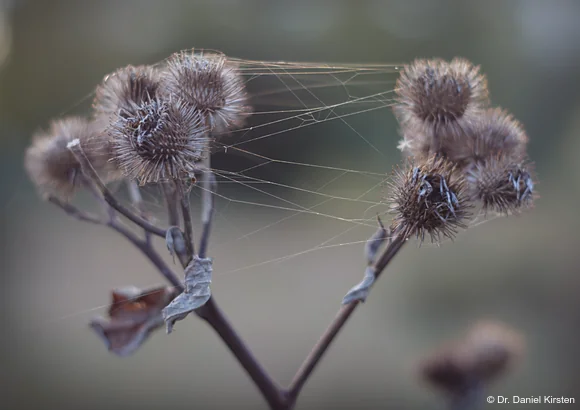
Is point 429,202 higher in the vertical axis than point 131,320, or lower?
higher

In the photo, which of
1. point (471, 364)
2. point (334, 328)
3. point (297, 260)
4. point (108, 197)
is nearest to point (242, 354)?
point (334, 328)

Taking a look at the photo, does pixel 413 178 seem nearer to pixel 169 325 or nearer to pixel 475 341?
pixel 169 325

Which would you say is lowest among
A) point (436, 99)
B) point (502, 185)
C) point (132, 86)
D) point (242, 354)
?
point (242, 354)

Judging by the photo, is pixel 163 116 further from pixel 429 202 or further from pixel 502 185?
pixel 502 185

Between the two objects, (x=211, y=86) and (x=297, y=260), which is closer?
(x=211, y=86)

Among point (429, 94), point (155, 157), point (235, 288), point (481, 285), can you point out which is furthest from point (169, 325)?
point (481, 285)

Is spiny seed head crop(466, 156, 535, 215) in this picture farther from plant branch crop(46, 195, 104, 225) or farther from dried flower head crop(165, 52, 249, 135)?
plant branch crop(46, 195, 104, 225)
